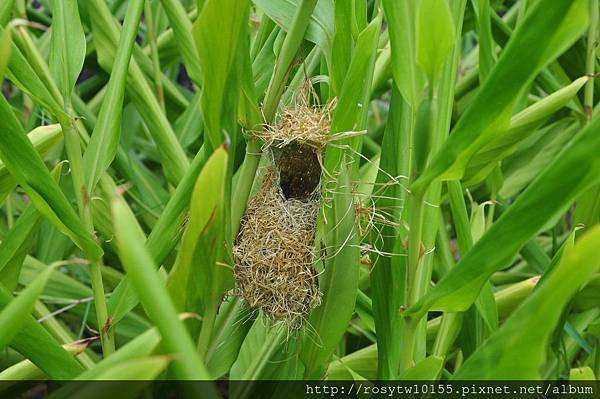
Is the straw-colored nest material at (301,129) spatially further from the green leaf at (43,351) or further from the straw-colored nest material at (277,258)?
the green leaf at (43,351)

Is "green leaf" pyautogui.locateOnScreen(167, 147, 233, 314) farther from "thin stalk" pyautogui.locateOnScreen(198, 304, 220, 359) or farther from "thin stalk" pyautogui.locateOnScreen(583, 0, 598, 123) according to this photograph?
"thin stalk" pyautogui.locateOnScreen(583, 0, 598, 123)

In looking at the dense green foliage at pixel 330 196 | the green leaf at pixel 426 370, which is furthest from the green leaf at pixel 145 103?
the green leaf at pixel 426 370

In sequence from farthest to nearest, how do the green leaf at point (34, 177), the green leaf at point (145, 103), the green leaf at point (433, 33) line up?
the green leaf at point (145, 103), the green leaf at point (34, 177), the green leaf at point (433, 33)

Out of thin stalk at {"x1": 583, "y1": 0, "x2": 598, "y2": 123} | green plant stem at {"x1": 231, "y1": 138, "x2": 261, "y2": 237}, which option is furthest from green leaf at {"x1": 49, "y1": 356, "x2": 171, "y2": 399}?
thin stalk at {"x1": 583, "y1": 0, "x2": 598, "y2": 123}

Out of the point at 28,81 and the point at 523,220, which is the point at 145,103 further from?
the point at 523,220

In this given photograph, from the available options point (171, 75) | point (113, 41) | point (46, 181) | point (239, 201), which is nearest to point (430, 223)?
point (239, 201)

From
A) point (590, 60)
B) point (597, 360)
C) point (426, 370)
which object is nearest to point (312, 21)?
point (426, 370)
